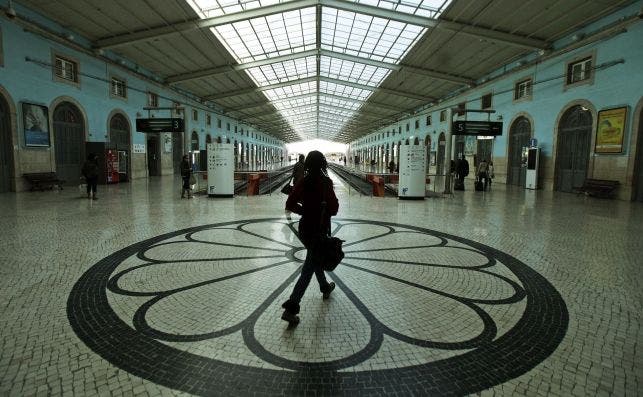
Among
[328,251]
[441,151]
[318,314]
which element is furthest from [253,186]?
[441,151]

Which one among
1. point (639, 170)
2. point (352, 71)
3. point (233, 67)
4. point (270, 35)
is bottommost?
point (639, 170)

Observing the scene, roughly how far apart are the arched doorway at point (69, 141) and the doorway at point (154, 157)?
8.63 metres

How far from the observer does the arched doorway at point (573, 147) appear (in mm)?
15594

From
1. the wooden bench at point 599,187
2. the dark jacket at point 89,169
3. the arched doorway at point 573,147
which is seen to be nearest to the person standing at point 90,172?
the dark jacket at point 89,169

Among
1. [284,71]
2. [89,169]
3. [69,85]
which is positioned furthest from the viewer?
[284,71]

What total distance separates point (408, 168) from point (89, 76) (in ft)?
49.9

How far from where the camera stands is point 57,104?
15.5 metres

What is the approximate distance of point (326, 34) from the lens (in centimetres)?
2112

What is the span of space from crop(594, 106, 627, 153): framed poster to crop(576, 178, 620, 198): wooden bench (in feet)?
4.08

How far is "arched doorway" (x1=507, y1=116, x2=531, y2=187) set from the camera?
20.1 meters

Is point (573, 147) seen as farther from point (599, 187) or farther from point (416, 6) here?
point (416, 6)

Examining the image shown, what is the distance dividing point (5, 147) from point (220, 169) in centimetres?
813

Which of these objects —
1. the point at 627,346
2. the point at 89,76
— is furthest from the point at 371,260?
the point at 89,76

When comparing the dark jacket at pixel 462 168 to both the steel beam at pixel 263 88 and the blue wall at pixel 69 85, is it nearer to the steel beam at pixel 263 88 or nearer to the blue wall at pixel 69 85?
the steel beam at pixel 263 88
